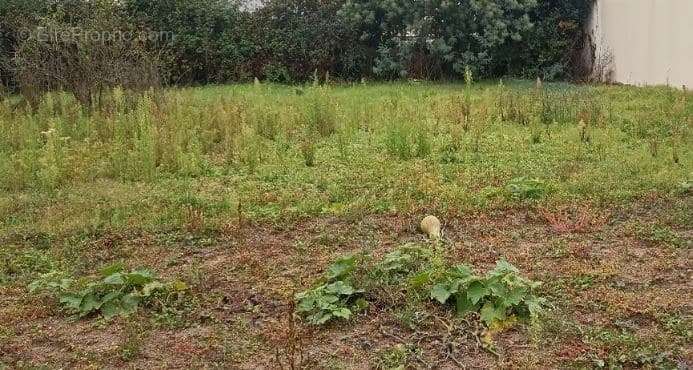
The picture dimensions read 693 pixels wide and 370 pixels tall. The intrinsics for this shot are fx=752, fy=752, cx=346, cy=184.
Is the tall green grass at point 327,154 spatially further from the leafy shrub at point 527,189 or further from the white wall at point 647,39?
the white wall at point 647,39

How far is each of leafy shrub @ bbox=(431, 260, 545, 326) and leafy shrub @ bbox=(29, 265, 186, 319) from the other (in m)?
1.38

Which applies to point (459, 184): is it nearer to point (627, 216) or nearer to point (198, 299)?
point (627, 216)

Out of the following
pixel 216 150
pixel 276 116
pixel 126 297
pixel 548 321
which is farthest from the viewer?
pixel 276 116

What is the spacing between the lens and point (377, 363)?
10.3 feet

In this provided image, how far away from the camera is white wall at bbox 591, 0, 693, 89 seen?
11078 mm

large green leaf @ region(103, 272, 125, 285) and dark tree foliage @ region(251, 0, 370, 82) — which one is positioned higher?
dark tree foliage @ region(251, 0, 370, 82)

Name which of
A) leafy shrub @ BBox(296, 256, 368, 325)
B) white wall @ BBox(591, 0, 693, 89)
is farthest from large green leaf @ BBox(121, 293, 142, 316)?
white wall @ BBox(591, 0, 693, 89)

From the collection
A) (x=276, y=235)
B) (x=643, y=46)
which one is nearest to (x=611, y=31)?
(x=643, y=46)

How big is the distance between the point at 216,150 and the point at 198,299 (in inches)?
151

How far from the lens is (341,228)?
490 cm

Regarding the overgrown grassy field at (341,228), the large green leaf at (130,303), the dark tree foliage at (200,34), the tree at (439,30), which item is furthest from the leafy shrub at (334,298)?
the dark tree foliage at (200,34)

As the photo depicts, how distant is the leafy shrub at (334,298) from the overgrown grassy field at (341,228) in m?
0.04

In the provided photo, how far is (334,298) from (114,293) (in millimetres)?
1118

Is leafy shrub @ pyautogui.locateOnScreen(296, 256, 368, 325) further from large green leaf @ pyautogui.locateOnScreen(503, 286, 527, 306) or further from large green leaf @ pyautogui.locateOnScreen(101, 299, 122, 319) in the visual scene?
large green leaf @ pyautogui.locateOnScreen(101, 299, 122, 319)
